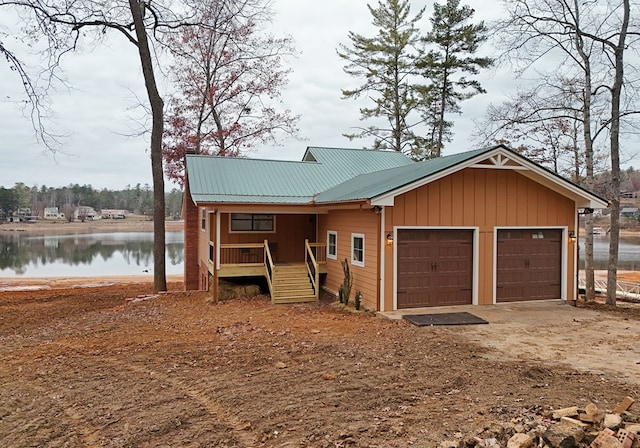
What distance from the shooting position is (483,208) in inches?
393

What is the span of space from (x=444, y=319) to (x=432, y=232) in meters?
2.11

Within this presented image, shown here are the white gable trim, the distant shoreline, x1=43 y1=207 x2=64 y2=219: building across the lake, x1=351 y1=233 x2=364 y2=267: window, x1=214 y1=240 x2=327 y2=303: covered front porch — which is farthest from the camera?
x1=43 y1=207 x2=64 y2=219: building across the lake

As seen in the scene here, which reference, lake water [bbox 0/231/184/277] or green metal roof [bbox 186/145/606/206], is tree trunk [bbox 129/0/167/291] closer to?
green metal roof [bbox 186/145/606/206]

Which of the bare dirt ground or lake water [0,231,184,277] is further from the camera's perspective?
lake water [0,231,184,277]

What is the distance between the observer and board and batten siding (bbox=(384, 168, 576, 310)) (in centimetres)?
944

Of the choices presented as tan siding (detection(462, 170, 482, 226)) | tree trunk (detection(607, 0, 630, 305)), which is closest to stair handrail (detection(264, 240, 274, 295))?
tan siding (detection(462, 170, 482, 226))

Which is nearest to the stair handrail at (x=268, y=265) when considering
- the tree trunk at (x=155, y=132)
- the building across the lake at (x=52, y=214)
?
the tree trunk at (x=155, y=132)

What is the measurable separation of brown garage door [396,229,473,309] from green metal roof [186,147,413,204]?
145 inches

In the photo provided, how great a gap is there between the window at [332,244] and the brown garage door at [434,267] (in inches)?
102

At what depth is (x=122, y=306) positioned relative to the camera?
11.4 m

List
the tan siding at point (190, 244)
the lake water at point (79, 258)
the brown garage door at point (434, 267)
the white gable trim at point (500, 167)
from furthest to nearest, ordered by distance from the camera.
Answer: the lake water at point (79, 258) < the tan siding at point (190, 244) < the brown garage door at point (434, 267) < the white gable trim at point (500, 167)

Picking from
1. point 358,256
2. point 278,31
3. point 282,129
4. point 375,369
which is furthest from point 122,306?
point 278,31

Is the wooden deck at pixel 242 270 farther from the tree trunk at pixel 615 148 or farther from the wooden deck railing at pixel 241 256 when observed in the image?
the tree trunk at pixel 615 148

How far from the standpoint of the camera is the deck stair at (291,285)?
1102 cm
